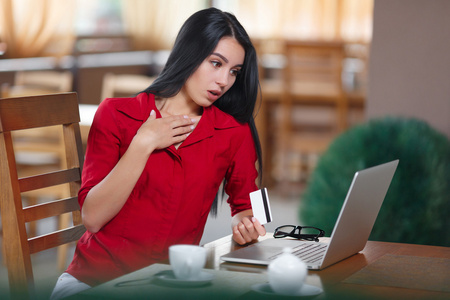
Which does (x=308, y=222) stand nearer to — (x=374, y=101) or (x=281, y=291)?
(x=374, y=101)

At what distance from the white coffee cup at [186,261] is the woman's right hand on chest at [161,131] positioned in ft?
1.24

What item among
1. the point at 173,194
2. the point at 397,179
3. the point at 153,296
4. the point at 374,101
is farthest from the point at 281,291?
the point at 374,101

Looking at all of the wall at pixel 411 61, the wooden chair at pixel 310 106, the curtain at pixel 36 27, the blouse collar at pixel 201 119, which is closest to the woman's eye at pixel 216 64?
the blouse collar at pixel 201 119

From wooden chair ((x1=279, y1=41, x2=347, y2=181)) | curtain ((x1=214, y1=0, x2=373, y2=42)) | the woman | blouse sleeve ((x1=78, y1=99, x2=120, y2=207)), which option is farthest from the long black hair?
curtain ((x1=214, y1=0, x2=373, y2=42))

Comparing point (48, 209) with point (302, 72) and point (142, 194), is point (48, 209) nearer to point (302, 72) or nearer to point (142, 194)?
point (142, 194)

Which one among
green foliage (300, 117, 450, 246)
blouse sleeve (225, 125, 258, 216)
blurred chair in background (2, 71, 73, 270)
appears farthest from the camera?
blurred chair in background (2, 71, 73, 270)

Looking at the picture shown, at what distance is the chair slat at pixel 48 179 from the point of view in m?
1.49

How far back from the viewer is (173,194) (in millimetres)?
A: 1492

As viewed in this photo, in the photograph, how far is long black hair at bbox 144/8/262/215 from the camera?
4.91 feet

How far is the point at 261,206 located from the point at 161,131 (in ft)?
0.81

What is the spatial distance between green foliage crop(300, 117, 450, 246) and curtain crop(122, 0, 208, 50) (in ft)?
A: 14.1

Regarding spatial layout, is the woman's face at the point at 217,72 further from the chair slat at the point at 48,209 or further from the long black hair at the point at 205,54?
the chair slat at the point at 48,209

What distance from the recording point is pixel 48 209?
1.55 m

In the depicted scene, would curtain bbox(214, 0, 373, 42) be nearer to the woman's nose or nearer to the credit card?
the woman's nose
